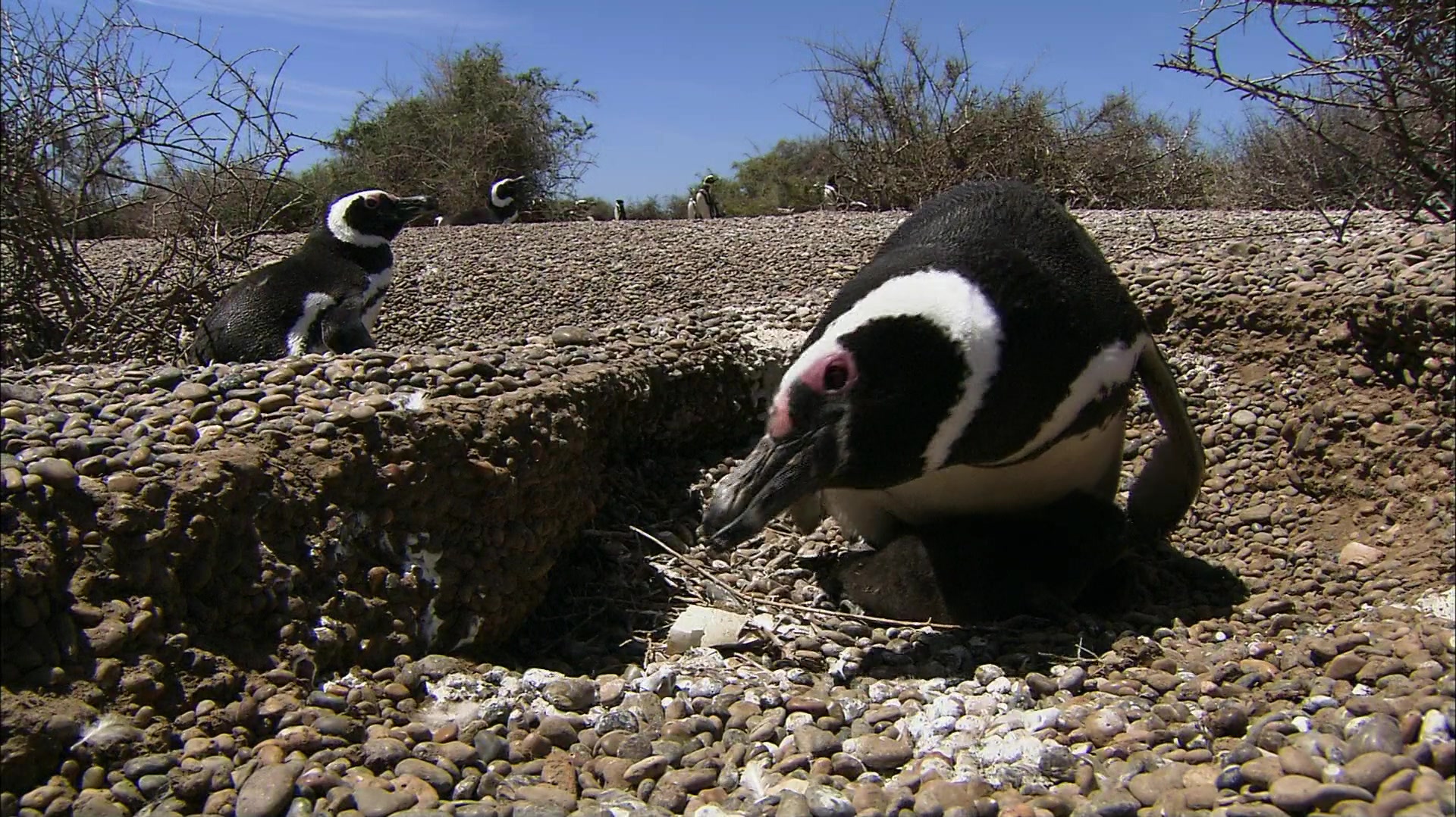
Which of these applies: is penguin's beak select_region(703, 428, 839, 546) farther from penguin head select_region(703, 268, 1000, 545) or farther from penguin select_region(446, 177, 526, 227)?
penguin select_region(446, 177, 526, 227)

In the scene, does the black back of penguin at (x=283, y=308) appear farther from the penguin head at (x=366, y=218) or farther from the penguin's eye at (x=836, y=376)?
the penguin's eye at (x=836, y=376)

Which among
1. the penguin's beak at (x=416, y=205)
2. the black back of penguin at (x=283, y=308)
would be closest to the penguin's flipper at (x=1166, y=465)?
the black back of penguin at (x=283, y=308)

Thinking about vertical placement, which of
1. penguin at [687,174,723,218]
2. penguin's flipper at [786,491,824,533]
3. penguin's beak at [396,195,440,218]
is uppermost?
penguin at [687,174,723,218]

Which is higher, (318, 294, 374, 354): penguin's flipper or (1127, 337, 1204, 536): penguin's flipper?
(318, 294, 374, 354): penguin's flipper

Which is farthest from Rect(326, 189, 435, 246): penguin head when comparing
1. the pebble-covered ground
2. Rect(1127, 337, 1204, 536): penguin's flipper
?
Rect(1127, 337, 1204, 536): penguin's flipper

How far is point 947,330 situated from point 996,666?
0.75 meters

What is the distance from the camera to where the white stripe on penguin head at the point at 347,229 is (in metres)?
5.20

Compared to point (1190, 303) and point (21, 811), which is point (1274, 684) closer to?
point (21, 811)

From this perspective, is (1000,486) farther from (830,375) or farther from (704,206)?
(704,206)

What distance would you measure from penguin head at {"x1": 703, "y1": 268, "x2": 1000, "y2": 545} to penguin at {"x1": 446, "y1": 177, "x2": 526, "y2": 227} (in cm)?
1326

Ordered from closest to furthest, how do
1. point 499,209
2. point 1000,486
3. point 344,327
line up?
point 1000,486, point 344,327, point 499,209

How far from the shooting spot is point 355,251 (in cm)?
518

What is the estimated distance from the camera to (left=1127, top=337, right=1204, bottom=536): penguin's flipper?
273 cm

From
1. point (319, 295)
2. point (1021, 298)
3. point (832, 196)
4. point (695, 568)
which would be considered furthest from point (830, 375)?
Result: point (832, 196)
